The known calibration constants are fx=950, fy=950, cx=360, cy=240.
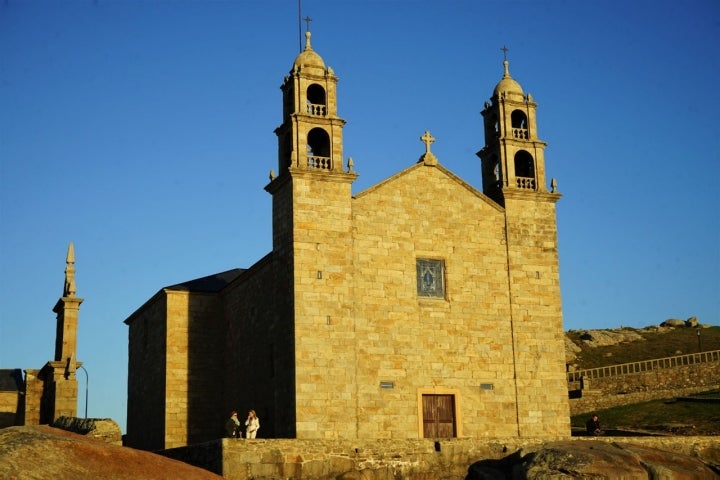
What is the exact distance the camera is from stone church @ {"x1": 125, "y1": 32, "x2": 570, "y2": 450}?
110 ft

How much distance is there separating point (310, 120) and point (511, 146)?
28.7 ft

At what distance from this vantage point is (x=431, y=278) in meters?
35.8

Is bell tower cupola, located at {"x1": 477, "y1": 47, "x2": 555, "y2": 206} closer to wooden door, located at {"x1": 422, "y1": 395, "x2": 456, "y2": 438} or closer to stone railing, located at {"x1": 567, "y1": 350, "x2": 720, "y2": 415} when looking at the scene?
wooden door, located at {"x1": 422, "y1": 395, "x2": 456, "y2": 438}

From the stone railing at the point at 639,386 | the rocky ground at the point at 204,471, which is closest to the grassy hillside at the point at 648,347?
the stone railing at the point at 639,386

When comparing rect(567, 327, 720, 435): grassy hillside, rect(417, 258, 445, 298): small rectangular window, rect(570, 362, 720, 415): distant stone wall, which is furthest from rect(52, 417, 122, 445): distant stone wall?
rect(570, 362, 720, 415): distant stone wall

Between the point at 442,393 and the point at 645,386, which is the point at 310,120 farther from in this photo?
the point at 645,386

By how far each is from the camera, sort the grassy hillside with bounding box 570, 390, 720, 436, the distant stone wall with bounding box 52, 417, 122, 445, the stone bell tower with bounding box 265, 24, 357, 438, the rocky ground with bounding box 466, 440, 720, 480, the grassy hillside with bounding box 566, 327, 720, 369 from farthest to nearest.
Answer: the grassy hillside with bounding box 566, 327, 720, 369 → the grassy hillside with bounding box 570, 390, 720, 436 → the stone bell tower with bounding box 265, 24, 357, 438 → the distant stone wall with bounding box 52, 417, 122, 445 → the rocky ground with bounding box 466, 440, 720, 480

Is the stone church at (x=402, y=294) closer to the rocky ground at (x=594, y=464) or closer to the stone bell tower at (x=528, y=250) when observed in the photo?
the stone bell tower at (x=528, y=250)

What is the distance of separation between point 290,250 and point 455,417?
860cm

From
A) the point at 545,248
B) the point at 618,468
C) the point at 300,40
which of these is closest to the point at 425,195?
the point at 545,248

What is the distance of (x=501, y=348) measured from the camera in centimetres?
3609

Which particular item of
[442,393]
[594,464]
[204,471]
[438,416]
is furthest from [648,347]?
[204,471]

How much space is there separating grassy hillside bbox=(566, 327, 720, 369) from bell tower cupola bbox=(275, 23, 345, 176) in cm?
4577

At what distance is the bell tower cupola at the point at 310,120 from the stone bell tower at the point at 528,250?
24.0ft
